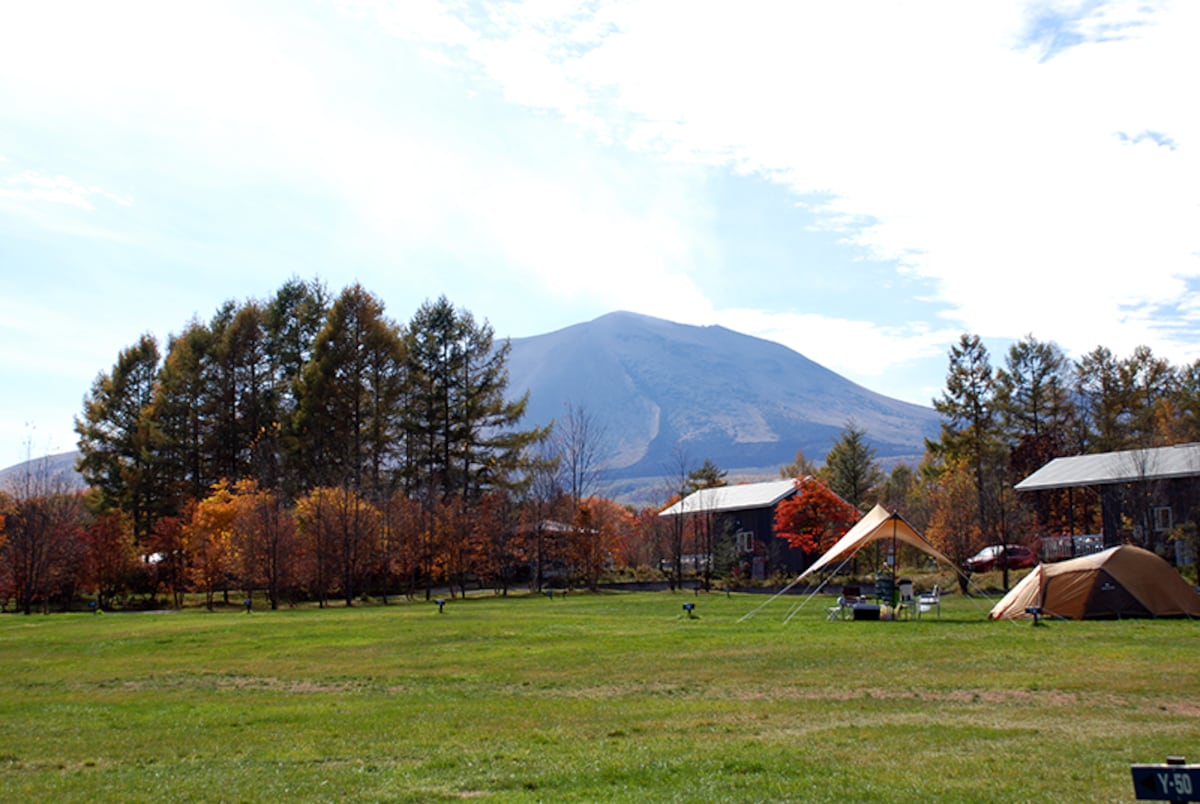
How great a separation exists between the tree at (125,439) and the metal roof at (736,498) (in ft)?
120

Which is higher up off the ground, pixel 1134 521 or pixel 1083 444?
pixel 1083 444

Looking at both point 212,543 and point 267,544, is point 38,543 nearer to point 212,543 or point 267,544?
point 212,543

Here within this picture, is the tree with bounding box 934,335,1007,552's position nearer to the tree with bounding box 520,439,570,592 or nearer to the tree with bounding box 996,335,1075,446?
the tree with bounding box 996,335,1075,446

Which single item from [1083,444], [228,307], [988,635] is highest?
[228,307]

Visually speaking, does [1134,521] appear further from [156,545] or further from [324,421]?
[156,545]

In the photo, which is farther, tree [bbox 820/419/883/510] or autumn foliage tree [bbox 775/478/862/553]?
tree [bbox 820/419/883/510]

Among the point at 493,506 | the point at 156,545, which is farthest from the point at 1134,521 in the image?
the point at 156,545

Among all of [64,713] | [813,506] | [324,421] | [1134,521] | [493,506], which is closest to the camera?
[64,713]

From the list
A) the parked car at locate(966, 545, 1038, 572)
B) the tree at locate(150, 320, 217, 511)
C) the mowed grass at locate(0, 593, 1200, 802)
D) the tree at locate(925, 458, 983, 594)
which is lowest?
the parked car at locate(966, 545, 1038, 572)

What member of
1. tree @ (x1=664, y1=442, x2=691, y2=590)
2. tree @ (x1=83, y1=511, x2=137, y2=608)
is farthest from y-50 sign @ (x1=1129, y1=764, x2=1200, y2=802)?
tree @ (x1=83, y1=511, x2=137, y2=608)

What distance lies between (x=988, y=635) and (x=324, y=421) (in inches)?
1951

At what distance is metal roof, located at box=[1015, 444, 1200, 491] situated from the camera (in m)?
45.7

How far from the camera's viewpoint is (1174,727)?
11125 millimetres

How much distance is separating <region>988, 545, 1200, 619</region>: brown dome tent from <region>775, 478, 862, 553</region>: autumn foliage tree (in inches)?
1051
